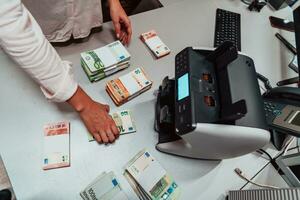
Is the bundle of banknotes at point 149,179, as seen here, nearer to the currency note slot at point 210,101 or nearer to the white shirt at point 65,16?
the currency note slot at point 210,101

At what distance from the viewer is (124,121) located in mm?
1016

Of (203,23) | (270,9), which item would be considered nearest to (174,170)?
(203,23)

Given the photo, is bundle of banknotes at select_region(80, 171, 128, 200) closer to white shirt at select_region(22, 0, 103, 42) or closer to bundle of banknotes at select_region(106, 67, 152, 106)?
bundle of banknotes at select_region(106, 67, 152, 106)

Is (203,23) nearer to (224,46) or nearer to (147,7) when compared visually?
(147,7)

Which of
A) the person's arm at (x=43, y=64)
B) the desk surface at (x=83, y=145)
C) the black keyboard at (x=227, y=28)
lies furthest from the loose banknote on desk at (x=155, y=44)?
the person's arm at (x=43, y=64)

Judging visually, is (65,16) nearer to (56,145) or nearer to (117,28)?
A: (117,28)

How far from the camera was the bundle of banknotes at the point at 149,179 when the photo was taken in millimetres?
901

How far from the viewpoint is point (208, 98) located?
803 mm

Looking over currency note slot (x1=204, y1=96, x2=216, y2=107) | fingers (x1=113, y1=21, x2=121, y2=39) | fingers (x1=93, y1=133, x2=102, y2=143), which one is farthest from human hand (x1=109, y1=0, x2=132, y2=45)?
currency note slot (x1=204, y1=96, x2=216, y2=107)

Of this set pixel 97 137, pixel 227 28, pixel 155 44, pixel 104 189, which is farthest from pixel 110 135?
pixel 227 28

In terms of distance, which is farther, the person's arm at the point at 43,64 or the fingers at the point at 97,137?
the fingers at the point at 97,137

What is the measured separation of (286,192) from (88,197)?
0.55 metres

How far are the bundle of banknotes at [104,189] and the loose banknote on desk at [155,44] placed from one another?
0.55 meters

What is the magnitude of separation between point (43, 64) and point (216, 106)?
51 cm
